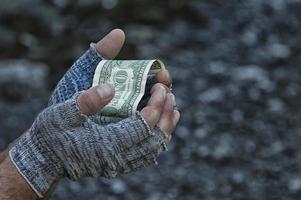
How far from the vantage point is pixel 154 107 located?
2.07m

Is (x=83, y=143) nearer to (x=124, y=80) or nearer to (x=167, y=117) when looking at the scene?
(x=167, y=117)

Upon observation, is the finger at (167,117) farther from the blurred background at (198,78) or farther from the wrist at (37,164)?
the blurred background at (198,78)

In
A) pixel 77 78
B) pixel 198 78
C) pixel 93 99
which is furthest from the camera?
pixel 198 78

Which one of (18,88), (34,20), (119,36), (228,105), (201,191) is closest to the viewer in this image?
(119,36)

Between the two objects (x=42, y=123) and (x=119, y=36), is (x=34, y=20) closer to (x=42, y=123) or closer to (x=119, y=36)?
(x=119, y=36)

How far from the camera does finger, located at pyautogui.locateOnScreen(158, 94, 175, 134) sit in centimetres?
210

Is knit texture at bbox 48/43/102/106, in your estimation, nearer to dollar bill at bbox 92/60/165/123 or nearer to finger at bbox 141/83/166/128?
dollar bill at bbox 92/60/165/123

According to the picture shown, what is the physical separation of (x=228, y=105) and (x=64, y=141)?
2672 mm

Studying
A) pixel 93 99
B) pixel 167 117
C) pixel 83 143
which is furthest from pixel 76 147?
pixel 167 117

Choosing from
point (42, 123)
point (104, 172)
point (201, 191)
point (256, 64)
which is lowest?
point (201, 191)

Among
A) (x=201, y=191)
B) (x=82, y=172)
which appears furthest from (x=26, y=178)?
(x=201, y=191)

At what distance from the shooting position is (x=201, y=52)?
5.08 meters

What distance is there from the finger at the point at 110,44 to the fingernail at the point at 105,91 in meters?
0.39

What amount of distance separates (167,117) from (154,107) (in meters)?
0.06
